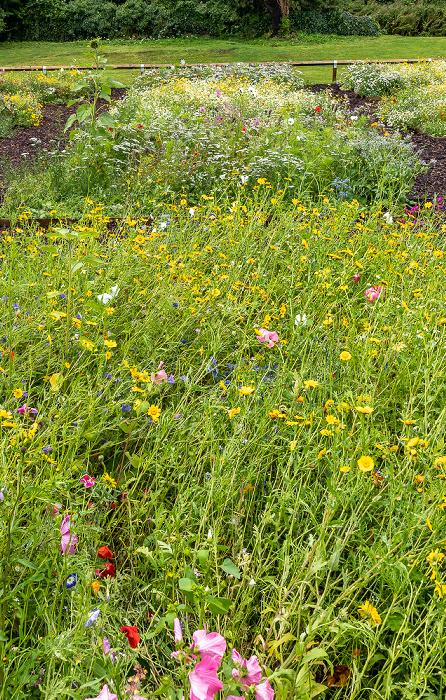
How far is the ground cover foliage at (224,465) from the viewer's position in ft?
4.18

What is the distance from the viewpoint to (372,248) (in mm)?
3545

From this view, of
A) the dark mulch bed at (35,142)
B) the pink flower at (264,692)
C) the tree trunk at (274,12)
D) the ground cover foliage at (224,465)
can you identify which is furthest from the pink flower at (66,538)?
the tree trunk at (274,12)

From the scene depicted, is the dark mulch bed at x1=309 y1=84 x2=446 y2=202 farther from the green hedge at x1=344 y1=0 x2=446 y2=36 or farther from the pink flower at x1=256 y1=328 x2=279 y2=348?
the green hedge at x1=344 y1=0 x2=446 y2=36

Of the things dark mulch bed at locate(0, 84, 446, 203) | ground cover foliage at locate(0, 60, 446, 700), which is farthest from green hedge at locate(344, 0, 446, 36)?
ground cover foliage at locate(0, 60, 446, 700)

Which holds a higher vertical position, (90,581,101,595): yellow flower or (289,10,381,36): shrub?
(289,10,381,36): shrub

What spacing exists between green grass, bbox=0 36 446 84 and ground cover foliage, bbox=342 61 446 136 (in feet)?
13.7

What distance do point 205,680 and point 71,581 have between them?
450 millimetres

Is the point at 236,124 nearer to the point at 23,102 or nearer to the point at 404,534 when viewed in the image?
the point at 23,102

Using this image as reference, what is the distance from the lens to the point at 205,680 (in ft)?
3.56

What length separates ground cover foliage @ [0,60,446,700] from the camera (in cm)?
127

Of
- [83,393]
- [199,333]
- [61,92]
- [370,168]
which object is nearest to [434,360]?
[199,333]

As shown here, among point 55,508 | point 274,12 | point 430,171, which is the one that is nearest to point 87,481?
point 55,508

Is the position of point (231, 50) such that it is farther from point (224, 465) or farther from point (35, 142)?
point (224, 465)

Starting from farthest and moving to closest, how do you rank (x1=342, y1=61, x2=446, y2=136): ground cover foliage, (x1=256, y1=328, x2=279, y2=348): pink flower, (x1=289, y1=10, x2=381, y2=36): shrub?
(x1=289, y1=10, x2=381, y2=36): shrub → (x1=342, y1=61, x2=446, y2=136): ground cover foliage → (x1=256, y1=328, x2=279, y2=348): pink flower
